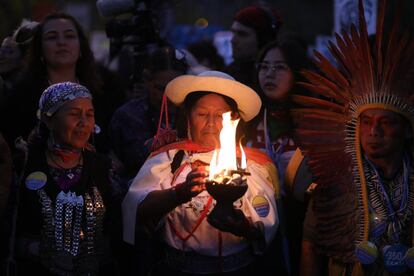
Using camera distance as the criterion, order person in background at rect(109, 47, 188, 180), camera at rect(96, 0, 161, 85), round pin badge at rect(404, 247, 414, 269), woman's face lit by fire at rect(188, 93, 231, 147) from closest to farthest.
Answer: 1. round pin badge at rect(404, 247, 414, 269)
2. woman's face lit by fire at rect(188, 93, 231, 147)
3. person in background at rect(109, 47, 188, 180)
4. camera at rect(96, 0, 161, 85)

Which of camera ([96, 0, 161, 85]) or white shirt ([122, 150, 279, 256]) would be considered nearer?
white shirt ([122, 150, 279, 256])

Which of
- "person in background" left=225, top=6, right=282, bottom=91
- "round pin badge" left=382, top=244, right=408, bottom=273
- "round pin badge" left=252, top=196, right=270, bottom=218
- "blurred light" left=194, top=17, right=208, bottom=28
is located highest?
"blurred light" left=194, top=17, right=208, bottom=28

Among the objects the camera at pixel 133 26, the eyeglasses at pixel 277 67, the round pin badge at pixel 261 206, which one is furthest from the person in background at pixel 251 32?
the round pin badge at pixel 261 206

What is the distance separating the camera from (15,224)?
16.5 ft

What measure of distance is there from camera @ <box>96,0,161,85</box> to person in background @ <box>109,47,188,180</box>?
0.78m

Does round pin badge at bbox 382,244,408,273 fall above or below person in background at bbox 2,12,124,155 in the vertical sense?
below

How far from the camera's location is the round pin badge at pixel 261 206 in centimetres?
481

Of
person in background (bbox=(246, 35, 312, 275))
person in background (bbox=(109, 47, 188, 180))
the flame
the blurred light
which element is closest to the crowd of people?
the flame

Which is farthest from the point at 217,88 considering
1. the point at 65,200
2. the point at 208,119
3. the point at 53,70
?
the point at 53,70

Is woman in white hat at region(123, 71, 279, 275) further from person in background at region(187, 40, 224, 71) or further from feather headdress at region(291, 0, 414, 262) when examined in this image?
person in background at region(187, 40, 224, 71)

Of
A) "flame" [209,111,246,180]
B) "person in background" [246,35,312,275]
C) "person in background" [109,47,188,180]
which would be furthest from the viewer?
"person in background" [109,47,188,180]

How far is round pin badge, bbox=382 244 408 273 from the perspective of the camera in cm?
473

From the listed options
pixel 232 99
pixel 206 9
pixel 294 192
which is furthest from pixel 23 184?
pixel 206 9

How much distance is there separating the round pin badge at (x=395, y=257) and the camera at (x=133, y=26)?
9.93 feet
